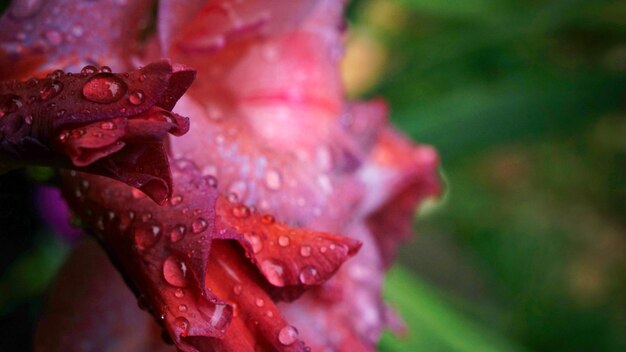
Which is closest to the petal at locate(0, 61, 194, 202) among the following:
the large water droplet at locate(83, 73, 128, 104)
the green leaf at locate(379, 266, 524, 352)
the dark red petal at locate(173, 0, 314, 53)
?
the large water droplet at locate(83, 73, 128, 104)

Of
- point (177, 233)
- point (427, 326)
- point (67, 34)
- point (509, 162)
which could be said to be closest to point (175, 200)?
point (177, 233)

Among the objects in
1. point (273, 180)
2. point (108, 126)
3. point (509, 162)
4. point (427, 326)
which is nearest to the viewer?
point (108, 126)

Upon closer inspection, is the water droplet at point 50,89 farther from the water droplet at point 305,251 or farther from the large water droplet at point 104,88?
the water droplet at point 305,251

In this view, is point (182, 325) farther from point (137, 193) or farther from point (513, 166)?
point (513, 166)

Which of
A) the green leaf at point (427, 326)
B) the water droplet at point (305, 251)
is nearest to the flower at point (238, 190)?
the water droplet at point (305, 251)

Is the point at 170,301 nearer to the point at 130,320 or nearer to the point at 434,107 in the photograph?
the point at 130,320

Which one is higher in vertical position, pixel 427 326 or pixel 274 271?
pixel 274 271

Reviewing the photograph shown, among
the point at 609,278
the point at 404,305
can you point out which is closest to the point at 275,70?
the point at 404,305
